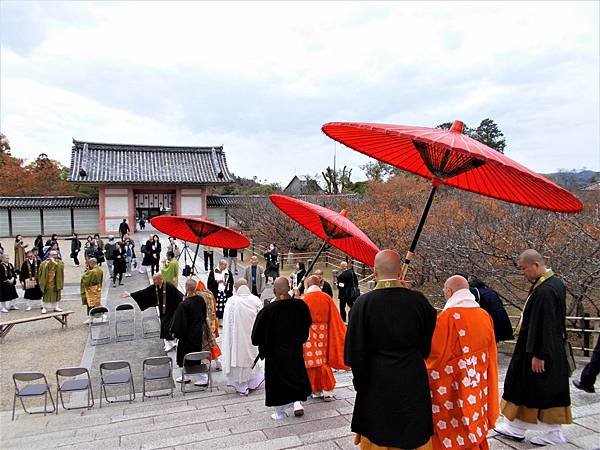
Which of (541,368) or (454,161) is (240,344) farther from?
(454,161)

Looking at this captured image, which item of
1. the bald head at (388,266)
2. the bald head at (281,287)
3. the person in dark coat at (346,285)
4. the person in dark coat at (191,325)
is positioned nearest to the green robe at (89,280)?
the person in dark coat at (191,325)

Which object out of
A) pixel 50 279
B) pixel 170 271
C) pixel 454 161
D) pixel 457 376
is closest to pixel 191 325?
pixel 170 271

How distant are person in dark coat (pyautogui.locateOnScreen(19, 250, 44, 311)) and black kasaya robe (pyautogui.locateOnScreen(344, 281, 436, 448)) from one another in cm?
1069

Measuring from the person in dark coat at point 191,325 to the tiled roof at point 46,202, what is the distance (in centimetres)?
2562

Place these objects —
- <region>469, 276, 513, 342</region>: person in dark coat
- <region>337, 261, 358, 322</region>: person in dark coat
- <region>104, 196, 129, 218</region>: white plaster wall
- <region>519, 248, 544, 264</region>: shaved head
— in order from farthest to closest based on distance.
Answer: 1. <region>104, 196, 129, 218</region>: white plaster wall
2. <region>337, 261, 358, 322</region>: person in dark coat
3. <region>469, 276, 513, 342</region>: person in dark coat
4. <region>519, 248, 544, 264</region>: shaved head

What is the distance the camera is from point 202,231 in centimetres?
795

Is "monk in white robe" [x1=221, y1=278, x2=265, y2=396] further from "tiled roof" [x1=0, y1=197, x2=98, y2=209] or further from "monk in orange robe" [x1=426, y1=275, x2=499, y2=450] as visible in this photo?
"tiled roof" [x1=0, y1=197, x2=98, y2=209]

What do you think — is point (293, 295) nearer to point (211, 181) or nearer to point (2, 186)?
point (211, 181)

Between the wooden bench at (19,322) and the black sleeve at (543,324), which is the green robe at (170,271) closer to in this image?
the wooden bench at (19,322)

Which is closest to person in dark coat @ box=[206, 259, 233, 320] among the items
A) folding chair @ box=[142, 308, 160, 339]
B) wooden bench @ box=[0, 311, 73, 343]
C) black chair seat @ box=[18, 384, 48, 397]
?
folding chair @ box=[142, 308, 160, 339]

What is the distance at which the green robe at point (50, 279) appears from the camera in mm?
10547

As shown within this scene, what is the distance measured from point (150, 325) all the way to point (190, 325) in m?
4.02

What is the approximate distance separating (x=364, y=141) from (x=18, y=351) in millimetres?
7963

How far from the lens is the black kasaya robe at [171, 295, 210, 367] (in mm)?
6102
